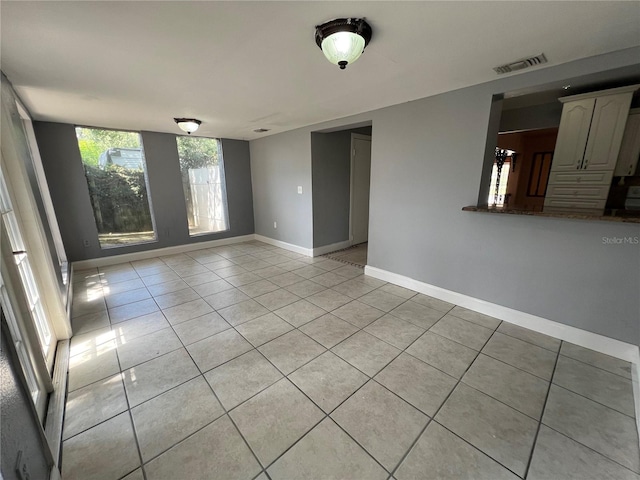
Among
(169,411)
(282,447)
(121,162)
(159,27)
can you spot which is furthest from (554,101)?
(121,162)

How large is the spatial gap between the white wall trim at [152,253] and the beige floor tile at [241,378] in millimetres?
3607

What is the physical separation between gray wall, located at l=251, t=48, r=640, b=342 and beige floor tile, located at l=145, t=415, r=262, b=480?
2503 mm

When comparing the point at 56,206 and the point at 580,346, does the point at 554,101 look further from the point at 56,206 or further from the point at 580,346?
the point at 56,206

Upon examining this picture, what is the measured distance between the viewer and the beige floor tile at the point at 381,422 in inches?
52.8

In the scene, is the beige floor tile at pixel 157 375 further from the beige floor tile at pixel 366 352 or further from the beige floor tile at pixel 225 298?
the beige floor tile at pixel 366 352

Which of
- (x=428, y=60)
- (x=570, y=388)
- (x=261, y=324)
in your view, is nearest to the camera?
(x=570, y=388)

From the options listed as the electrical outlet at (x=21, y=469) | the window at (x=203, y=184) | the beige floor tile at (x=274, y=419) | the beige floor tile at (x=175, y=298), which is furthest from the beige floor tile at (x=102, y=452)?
the window at (x=203, y=184)

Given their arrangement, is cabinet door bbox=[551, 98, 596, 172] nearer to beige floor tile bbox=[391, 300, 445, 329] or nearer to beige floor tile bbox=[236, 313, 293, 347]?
beige floor tile bbox=[391, 300, 445, 329]

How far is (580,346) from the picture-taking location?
2.13m

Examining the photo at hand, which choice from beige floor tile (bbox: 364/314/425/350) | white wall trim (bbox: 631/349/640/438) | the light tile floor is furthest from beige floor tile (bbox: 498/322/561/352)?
beige floor tile (bbox: 364/314/425/350)

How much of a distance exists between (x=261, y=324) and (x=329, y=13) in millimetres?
2410

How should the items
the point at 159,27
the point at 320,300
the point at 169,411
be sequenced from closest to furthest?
the point at 159,27, the point at 169,411, the point at 320,300

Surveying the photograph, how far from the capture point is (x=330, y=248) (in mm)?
4848

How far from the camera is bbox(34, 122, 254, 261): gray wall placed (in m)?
3.67
